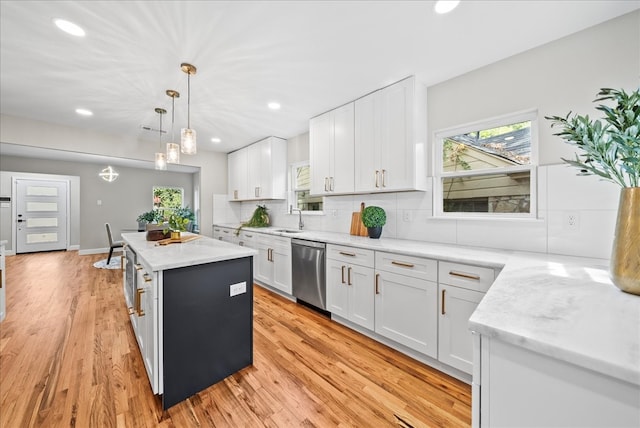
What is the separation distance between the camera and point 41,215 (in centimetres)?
650

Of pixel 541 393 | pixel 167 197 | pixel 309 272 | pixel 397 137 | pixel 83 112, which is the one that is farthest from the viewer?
pixel 167 197

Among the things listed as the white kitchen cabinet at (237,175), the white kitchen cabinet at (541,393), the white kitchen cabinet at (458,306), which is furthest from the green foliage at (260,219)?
the white kitchen cabinet at (541,393)

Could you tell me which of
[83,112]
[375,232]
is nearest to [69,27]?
[83,112]

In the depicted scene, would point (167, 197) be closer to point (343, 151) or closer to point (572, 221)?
point (343, 151)

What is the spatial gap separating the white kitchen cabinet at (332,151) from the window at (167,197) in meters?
6.44

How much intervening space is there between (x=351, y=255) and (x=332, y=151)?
1397mm

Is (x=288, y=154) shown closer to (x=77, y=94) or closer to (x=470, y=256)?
(x=77, y=94)

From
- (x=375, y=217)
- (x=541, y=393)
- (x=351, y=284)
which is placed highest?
(x=375, y=217)

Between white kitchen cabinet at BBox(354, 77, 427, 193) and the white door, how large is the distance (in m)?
8.30

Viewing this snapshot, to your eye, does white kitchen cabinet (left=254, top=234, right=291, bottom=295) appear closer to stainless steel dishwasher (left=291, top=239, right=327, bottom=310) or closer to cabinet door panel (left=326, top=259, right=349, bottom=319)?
stainless steel dishwasher (left=291, top=239, right=327, bottom=310)

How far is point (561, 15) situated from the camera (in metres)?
A: 1.63

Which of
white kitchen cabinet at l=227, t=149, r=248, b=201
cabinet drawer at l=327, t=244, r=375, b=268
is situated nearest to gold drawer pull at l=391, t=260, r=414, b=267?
cabinet drawer at l=327, t=244, r=375, b=268

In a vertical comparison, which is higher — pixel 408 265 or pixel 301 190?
pixel 301 190

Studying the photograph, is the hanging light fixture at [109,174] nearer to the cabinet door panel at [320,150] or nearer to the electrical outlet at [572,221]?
the cabinet door panel at [320,150]
